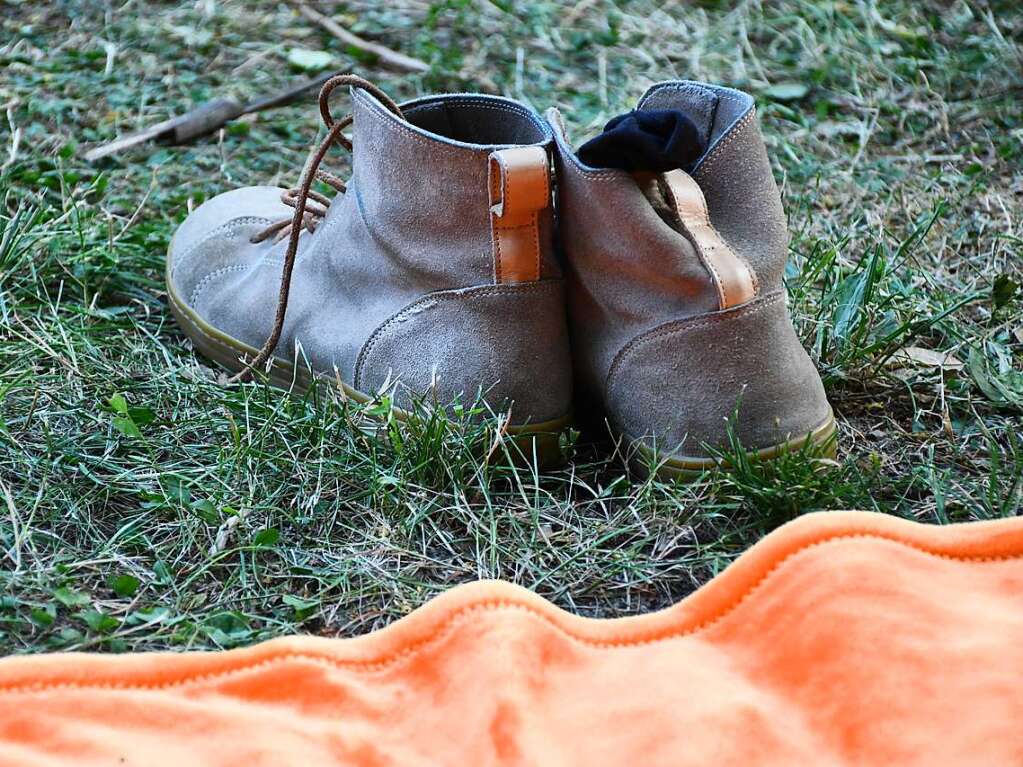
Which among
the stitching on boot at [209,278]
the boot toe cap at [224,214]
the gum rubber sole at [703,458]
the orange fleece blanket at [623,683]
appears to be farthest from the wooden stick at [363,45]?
the orange fleece blanket at [623,683]

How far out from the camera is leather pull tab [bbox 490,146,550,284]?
161cm

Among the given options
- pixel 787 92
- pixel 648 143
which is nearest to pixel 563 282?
pixel 648 143

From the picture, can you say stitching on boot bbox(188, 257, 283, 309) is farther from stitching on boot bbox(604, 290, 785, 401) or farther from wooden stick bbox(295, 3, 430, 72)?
wooden stick bbox(295, 3, 430, 72)

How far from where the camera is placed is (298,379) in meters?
1.96

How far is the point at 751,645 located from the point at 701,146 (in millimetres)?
684

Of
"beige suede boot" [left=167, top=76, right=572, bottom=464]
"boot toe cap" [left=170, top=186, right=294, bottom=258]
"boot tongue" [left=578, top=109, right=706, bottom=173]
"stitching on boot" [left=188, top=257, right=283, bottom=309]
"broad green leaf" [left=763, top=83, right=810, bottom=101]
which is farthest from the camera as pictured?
"broad green leaf" [left=763, top=83, right=810, bottom=101]

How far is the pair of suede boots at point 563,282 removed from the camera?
5.30 feet

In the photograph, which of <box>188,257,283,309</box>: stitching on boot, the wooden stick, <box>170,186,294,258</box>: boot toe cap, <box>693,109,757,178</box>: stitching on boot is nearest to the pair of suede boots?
<box>693,109,757,178</box>: stitching on boot

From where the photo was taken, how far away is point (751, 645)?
135cm

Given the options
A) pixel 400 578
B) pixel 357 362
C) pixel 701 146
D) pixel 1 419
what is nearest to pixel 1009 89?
pixel 701 146

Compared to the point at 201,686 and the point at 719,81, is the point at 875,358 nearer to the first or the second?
the point at 201,686

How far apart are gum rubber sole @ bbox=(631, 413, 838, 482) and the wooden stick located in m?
1.87

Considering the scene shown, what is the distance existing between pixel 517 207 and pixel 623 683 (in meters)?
0.69

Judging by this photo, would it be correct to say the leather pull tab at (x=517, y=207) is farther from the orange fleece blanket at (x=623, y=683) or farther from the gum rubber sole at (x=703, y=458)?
the orange fleece blanket at (x=623, y=683)
